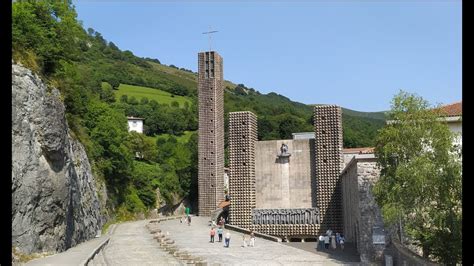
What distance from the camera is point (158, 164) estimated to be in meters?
70.0

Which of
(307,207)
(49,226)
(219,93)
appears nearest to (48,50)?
(49,226)

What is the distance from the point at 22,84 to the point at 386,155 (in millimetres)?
15174

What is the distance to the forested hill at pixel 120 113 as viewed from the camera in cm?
2898

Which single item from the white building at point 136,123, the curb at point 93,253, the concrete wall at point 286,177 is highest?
the white building at point 136,123

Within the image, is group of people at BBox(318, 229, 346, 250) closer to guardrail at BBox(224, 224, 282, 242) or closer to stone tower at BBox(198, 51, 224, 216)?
guardrail at BBox(224, 224, 282, 242)

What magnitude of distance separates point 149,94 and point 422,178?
95.8 meters

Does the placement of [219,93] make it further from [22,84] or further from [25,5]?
[22,84]

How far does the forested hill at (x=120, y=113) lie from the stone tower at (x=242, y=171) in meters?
10.5

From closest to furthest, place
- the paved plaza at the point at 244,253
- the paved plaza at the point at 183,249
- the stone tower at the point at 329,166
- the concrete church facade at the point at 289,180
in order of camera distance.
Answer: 1. the paved plaza at the point at 183,249
2. the paved plaza at the point at 244,253
3. the stone tower at the point at 329,166
4. the concrete church facade at the point at 289,180

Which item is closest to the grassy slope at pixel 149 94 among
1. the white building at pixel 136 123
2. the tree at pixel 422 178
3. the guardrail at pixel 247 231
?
the white building at pixel 136 123

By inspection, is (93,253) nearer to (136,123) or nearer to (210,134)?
(210,134)

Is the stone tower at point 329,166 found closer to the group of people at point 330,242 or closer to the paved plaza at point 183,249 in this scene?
the group of people at point 330,242

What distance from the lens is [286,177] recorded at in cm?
4528

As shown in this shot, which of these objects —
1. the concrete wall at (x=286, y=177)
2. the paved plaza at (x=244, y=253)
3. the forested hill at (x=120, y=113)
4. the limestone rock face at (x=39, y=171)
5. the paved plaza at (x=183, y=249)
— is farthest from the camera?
the concrete wall at (x=286, y=177)
